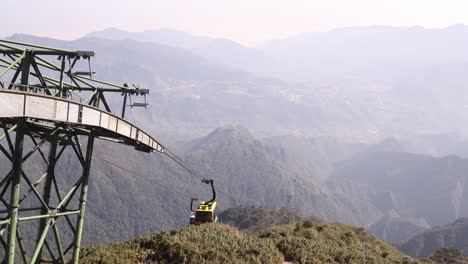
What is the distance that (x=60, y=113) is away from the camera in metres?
17.4

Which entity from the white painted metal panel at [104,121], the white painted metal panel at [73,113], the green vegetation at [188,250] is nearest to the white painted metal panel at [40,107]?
the white painted metal panel at [73,113]

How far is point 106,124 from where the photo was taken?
819 inches

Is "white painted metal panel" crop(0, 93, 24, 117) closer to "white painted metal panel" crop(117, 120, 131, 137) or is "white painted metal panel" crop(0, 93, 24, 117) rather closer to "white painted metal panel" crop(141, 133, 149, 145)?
"white painted metal panel" crop(117, 120, 131, 137)

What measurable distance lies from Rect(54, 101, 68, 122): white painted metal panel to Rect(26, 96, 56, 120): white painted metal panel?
179mm

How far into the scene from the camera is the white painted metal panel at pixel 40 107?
15867mm

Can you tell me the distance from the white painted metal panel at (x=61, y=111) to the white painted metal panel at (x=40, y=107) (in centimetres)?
18

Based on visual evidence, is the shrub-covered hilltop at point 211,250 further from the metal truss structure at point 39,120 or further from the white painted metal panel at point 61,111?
the white painted metal panel at point 61,111

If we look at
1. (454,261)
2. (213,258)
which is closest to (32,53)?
(213,258)

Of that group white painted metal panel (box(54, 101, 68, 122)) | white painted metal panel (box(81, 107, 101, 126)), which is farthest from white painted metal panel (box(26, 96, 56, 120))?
white painted metal panel (box(81, 107, 101, 126))

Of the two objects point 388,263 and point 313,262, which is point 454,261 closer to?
point 388,263

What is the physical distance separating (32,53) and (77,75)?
544cm

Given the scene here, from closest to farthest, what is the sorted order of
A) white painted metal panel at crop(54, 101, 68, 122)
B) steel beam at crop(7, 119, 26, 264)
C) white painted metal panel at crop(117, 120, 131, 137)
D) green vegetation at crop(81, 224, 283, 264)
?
white painted metal panel at crop(54, 101, 68, 122), steel beam at crop(7, 119, 26, 264), white painted metal panel at crop(117, 120, 131, 137), green vegetation at crop(81, 224, 283, 264)

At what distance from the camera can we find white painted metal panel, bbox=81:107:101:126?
62.1ft

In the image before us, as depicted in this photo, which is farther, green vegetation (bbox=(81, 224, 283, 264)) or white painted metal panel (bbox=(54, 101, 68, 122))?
green vegetation (bbox=(81, 224, 283, 264))
